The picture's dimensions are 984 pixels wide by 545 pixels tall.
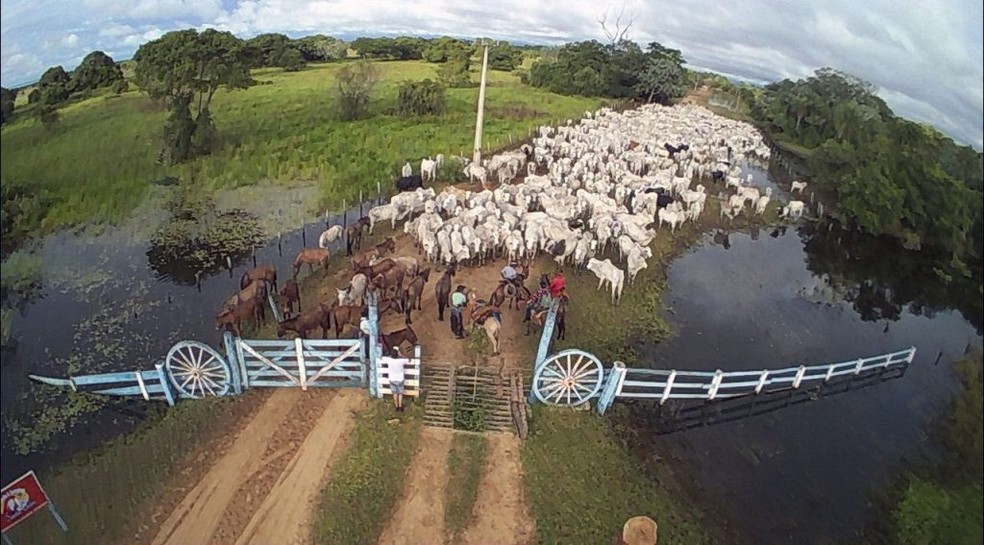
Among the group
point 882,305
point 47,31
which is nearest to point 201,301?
point 47,31

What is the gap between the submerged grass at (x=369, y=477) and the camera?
7480 millimetres

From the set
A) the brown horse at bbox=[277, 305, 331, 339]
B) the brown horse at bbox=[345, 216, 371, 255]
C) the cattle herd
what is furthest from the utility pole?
the brown horse at bbox=[277, 305, 331, 339]

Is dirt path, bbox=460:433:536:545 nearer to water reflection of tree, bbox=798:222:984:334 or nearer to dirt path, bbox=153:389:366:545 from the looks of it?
dirt path, bbox=153:389:366:545

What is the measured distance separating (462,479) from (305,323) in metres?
3.58

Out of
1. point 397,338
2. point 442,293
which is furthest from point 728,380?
point 397,338

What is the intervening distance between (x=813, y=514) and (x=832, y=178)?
526 cm

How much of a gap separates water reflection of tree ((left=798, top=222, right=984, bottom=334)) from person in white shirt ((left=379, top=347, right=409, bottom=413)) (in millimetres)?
6594

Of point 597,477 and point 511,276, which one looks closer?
point 597,477

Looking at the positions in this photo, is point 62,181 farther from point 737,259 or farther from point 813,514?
point 737,259

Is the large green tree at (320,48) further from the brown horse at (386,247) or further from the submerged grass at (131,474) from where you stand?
the submerged grass at (131,474)

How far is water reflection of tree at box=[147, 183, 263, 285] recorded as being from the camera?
11312 millimetres

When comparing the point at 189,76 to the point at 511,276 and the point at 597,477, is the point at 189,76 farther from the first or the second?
the point at 597,477

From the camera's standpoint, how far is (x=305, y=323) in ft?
33.4

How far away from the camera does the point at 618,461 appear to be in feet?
29.0
